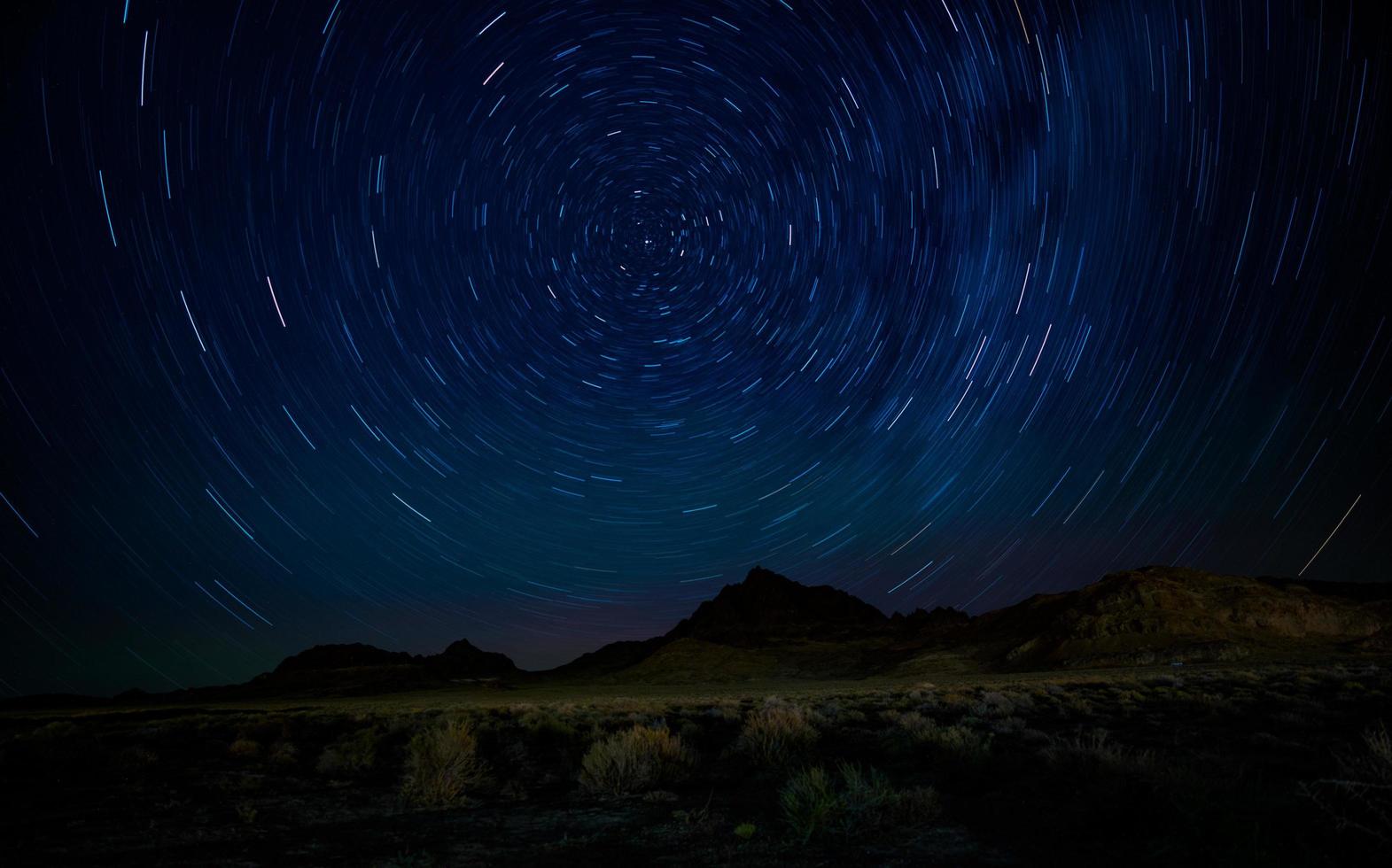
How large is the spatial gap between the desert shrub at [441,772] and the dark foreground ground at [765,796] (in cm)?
4

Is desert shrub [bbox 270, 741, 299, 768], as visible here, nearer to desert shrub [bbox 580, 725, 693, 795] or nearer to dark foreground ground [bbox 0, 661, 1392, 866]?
dark foreground ground [bbox 0, 661, 1392, 866]

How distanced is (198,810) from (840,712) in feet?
46.1

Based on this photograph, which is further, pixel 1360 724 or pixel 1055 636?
pixel 1055 636

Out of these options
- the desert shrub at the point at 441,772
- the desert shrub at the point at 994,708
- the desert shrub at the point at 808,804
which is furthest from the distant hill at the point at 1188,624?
the desert shrub at the point at 441,772

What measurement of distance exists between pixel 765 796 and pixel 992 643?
83.2 m

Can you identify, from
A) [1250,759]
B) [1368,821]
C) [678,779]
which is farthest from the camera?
[678,779]

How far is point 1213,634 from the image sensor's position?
59.4 meters

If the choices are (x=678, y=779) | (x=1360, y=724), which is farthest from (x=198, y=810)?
(x=1360, y=724)

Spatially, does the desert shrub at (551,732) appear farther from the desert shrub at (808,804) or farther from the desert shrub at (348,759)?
the desert shrub at (808,804)

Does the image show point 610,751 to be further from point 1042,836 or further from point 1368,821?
point 1368,821

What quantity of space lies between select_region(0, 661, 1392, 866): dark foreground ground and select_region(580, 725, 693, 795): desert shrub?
4cm

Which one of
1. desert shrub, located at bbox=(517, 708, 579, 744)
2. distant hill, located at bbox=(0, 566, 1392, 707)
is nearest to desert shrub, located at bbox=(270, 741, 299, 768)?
desert shrub, located at bbox=(517, 708, 579, 744)

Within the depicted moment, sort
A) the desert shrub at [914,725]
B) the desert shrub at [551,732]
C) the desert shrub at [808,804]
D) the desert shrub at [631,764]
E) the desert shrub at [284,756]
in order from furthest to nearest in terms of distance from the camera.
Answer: the desert shrub at [551,732] → the desert shrub at [284,756] → the desert shrub at [914,725] → the desert shrub at [631,764] → the desert shrub at [808,804]

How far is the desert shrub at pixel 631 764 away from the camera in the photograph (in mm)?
8938
